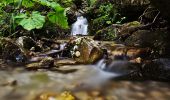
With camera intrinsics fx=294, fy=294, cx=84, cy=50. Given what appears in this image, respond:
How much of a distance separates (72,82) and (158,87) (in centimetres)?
111

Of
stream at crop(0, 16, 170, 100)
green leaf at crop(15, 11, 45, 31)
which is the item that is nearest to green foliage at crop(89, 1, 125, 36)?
green leaf at crop(15, 11, 45, 31)

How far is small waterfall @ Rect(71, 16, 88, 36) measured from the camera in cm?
891

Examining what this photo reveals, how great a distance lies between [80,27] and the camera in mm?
9203

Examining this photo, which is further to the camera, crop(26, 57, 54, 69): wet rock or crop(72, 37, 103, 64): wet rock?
crop(72, 37, 103, 64): wet rock

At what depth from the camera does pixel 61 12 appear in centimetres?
562

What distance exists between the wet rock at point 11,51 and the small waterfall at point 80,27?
146 inches

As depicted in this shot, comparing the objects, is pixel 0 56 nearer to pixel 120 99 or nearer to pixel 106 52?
pixel 106 52

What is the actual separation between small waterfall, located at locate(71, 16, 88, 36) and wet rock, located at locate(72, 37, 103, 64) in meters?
3.67

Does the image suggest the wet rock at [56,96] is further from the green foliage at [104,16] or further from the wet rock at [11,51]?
the green foliage at [104,16]

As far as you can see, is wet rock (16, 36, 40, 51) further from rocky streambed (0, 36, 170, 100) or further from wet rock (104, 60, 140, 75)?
wet rock (104, 60, 140, 75)

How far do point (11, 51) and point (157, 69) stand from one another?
2.51 m

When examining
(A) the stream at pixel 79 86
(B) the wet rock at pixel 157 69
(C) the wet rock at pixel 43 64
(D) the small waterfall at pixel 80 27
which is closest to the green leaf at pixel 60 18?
(C) the wet rock at pixel 43 64

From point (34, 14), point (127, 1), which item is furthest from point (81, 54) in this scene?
point (127, 1)

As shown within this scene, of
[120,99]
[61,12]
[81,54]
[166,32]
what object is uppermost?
[61,12]
